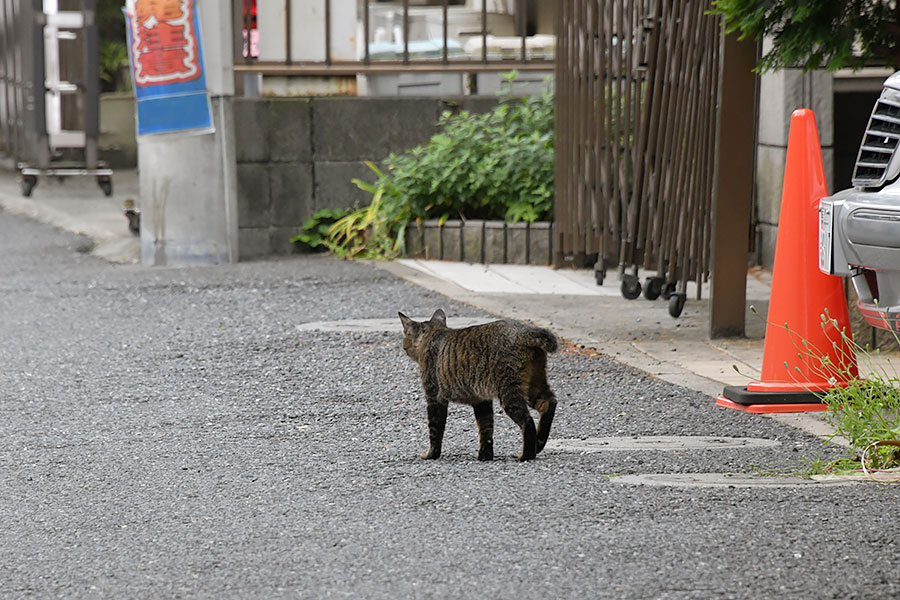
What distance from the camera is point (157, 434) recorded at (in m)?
5.40

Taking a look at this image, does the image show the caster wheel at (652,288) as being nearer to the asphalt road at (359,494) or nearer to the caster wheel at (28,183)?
the asphalt road at (359,494)

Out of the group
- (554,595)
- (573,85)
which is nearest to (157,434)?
(554,595)

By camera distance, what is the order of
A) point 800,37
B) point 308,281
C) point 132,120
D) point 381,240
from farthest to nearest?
A: point 132,120, point 381,240, point 308,281, point 800,37

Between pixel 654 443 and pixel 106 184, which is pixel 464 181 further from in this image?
pixel 106 184

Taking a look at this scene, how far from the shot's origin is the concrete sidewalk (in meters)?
6.43

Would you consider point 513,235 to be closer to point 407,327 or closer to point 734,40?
point 734,40

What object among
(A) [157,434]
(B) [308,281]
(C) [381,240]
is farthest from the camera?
(C) [381,240]

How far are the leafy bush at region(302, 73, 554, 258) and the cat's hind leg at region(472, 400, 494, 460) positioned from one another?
555cm

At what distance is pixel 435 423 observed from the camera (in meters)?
4.79

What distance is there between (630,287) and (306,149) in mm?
3719

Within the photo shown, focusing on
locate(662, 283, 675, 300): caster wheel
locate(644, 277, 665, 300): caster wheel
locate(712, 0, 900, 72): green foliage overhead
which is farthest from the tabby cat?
locate(644, 277, 665, 300): caster wheel

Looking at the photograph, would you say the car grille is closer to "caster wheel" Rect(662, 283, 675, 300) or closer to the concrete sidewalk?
the concrete sidewalk

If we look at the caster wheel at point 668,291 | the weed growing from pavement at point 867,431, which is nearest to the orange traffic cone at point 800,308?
the weed growing from pavement at point 867,431

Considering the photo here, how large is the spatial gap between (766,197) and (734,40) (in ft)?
11.2
